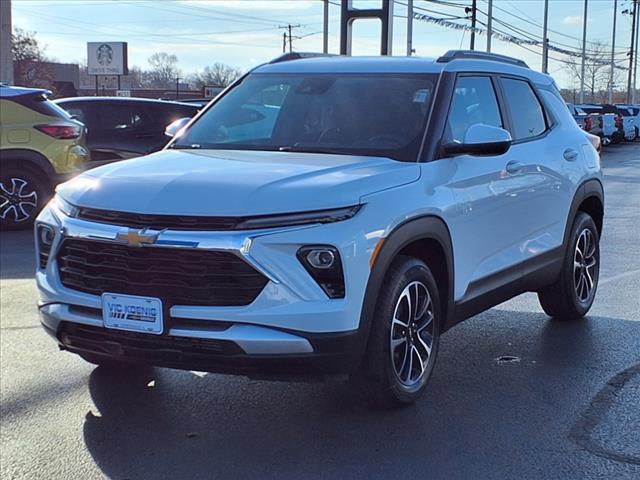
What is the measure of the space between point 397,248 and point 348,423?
0.95m

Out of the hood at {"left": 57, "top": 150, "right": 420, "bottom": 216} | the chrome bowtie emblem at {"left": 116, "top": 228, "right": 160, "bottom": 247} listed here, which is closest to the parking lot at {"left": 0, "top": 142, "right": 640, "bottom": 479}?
the chrome bowtie emblem at {"left": 116, "top": 228, "right": 160, "bottom": 247}

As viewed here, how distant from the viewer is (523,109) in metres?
5.85

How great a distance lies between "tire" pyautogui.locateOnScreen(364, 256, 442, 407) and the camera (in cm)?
404

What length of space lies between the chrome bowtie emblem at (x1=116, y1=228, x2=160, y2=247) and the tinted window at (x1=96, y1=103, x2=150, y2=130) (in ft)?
31.5

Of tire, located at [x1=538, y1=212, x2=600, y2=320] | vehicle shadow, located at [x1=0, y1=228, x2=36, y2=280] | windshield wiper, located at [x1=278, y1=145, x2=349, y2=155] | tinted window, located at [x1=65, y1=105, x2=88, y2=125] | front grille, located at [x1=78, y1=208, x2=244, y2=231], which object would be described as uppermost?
tinted window, located at [x1=65, y1=105, x2=88, y2=125]

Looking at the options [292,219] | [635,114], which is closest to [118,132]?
[292,219]

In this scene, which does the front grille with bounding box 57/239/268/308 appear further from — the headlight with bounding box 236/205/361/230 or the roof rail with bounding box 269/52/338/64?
the roof rail with bounding box 269/52/338/64

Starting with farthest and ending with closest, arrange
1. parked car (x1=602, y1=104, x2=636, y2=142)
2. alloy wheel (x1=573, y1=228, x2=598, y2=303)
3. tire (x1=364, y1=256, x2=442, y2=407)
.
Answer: parked car (x1=602, y1=104, x2=636, y2=142), alloy wheel (x1=573, y1=228, x2=598, y2=303), tire (x1=364, y1=256, x2=442, y2=407)

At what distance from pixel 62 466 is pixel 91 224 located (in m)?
1.11

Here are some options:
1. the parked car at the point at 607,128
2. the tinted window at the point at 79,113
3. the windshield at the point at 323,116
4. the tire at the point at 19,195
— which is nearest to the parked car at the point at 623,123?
the parked car at the point at 607,128

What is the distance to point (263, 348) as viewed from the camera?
3.67 m

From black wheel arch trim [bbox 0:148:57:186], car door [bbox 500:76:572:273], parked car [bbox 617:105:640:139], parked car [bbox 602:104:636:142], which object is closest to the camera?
car door [bbox 500:76:572:273]

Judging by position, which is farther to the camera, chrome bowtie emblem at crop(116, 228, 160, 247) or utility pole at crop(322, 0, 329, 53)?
utility pole at crop(322, 0, 329, 53)

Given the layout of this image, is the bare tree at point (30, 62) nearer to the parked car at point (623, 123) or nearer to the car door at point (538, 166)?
the parked car at point (623, 123)
